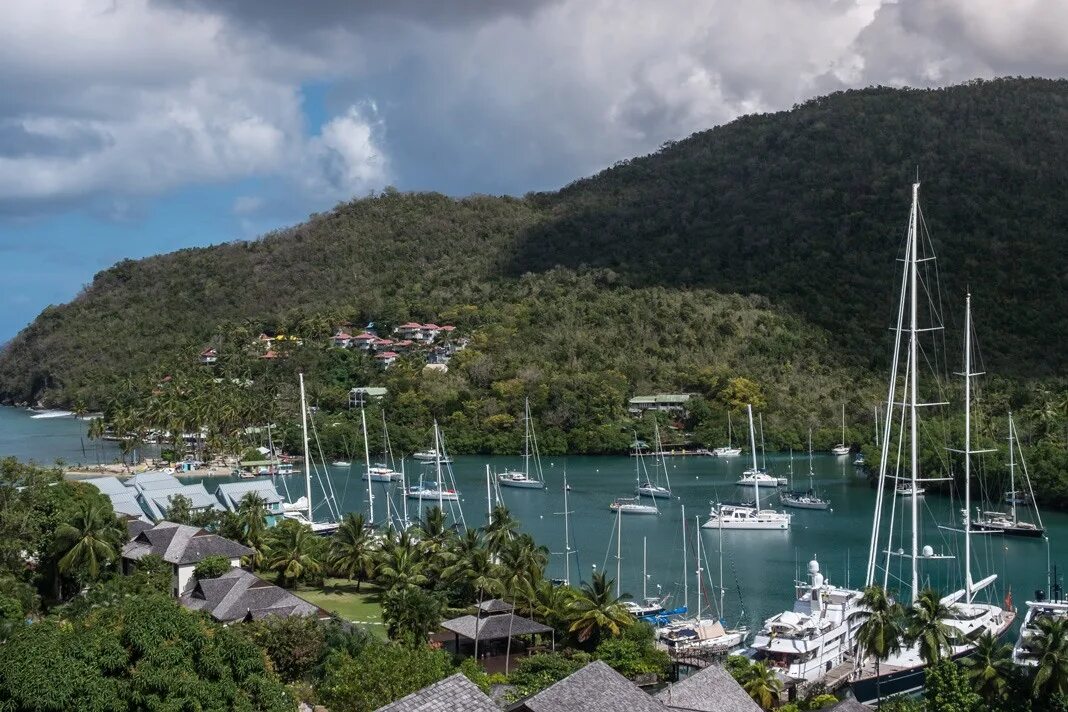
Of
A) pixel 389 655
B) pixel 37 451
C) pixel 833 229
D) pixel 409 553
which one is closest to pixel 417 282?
pixel 833 229

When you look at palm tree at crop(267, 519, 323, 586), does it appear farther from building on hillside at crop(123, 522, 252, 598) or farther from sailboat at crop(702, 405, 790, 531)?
sailboat at crop(702, 405, 790, 531)

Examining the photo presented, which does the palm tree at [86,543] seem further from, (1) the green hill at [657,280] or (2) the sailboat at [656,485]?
(1) the green hill at [657,280]

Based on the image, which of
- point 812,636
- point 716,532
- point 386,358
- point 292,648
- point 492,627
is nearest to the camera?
point 292,648

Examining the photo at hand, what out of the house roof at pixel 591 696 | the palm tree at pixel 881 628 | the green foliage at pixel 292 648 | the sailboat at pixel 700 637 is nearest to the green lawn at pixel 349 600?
the green foliage at pixel 292 648

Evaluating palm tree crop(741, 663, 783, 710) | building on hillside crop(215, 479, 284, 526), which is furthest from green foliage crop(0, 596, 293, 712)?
building on hillside crop(215, 479, 284, 526)

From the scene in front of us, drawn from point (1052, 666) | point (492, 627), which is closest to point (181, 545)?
point (492, 627)

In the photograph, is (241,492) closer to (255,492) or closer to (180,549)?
(255,492)
